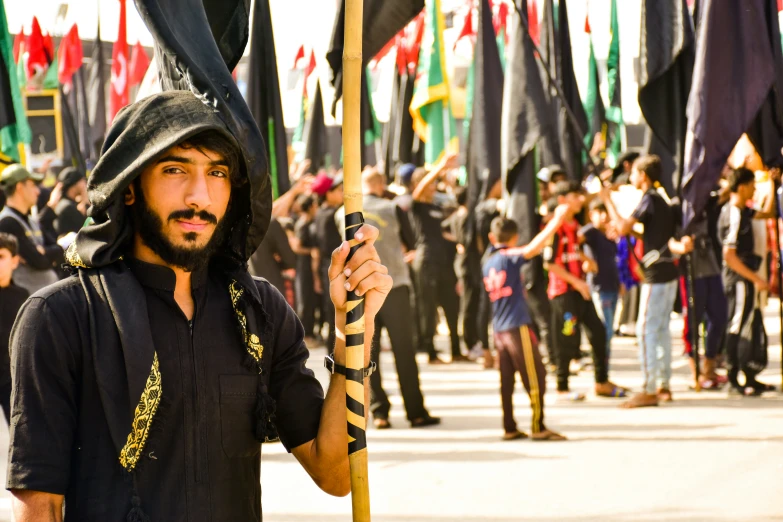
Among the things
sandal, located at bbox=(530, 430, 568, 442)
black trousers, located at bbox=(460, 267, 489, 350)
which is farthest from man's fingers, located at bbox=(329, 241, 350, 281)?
black trousers, located at bbox=(460, 267, 489, 350)

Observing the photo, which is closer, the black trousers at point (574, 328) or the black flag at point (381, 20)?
the black flag at point (381, 20)

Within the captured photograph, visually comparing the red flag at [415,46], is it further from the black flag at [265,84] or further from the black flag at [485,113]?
the black flag at [265,84]

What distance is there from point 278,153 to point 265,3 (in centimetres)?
136

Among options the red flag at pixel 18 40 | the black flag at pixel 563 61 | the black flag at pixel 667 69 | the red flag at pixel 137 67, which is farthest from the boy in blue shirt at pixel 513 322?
the red flag at pixel 18 40

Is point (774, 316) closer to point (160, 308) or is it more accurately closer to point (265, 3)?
point (265, 3)

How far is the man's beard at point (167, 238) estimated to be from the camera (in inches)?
104

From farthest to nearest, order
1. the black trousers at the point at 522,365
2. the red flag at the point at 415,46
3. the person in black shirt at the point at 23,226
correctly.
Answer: the red flag at the point at 415,46, the black trousers at the point at 522,365, the person in black shirt at the point at 23,226

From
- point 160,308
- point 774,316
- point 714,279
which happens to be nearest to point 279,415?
point 160,308

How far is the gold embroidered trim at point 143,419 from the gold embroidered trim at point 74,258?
0.90 feet

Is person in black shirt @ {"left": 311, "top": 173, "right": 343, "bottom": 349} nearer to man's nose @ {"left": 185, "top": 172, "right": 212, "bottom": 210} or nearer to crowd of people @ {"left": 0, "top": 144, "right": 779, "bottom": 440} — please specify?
crowd of people @ {"left": 0, "top": 144, "right": 779, "bottom": 440}

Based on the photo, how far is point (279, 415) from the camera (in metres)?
2.91

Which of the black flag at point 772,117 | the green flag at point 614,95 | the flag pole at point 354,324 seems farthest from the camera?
the green flag at point 614,95

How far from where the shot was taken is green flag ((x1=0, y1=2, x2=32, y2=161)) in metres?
8.34

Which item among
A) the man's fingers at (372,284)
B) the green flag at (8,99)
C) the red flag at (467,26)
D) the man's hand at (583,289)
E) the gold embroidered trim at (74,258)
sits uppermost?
the red flag at (467,26)
